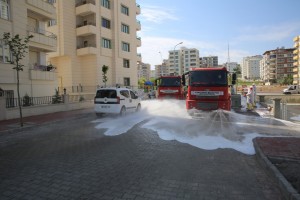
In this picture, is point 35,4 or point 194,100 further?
point 35,4

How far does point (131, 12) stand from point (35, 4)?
21.5 meters

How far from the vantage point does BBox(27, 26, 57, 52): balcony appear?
22558mm

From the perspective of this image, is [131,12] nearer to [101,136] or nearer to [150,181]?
[101,136]

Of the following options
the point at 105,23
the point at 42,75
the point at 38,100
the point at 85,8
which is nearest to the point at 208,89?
the point at 38,100

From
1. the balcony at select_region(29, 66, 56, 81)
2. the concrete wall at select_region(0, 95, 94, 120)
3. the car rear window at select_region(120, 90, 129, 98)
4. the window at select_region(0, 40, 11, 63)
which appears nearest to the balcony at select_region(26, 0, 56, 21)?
the window at select_region(0, 40, 11, 63)

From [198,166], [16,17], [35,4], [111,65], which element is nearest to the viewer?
[198,166]

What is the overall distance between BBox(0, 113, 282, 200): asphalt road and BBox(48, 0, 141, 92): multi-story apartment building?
26.5 m

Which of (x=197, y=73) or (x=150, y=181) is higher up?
(x=197, y=73)

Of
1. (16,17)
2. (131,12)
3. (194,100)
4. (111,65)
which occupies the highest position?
(131,12)

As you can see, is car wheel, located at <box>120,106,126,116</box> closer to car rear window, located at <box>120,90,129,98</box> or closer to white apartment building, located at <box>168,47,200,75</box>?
car rear window, located at <box>120,90,129,98</box>

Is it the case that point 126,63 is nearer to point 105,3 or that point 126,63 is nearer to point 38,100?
point 105,3

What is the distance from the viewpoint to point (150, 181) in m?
5.30

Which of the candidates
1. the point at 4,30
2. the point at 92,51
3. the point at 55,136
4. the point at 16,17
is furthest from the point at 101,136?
the point at 92,51

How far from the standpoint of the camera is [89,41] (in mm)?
35125
